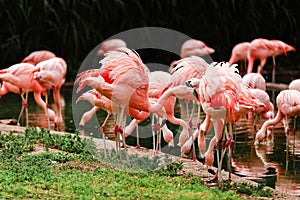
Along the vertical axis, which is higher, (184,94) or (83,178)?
(184,94)

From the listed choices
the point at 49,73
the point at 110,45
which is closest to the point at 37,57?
the point at 110,45

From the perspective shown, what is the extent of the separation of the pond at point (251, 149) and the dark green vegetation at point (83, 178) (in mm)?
778

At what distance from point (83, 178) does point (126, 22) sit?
9.34m

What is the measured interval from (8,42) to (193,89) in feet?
26.7

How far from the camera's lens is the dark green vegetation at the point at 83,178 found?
206 inches

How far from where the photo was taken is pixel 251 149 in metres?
7.87

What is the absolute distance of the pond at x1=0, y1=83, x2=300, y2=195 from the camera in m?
6.57

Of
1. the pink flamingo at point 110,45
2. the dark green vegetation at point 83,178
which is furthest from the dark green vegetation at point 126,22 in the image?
the dark green vegetation at point 83,178

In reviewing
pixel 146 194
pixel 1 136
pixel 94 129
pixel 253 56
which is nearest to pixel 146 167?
pixel 146 194

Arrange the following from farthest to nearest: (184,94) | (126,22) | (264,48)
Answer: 1. (126,22)
2. (264,48)
3. (184,94)

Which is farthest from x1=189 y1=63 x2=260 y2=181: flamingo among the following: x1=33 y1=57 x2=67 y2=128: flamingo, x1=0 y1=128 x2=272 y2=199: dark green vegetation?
x1=33 y1=57 x2=67 y2=128: flamingo

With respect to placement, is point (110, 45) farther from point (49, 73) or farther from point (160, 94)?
point (160, 94)

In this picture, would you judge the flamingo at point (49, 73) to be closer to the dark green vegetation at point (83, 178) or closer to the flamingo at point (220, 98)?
the dark green vegetation at point (83, 178)

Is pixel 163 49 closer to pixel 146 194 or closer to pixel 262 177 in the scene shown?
pixel 262 177
